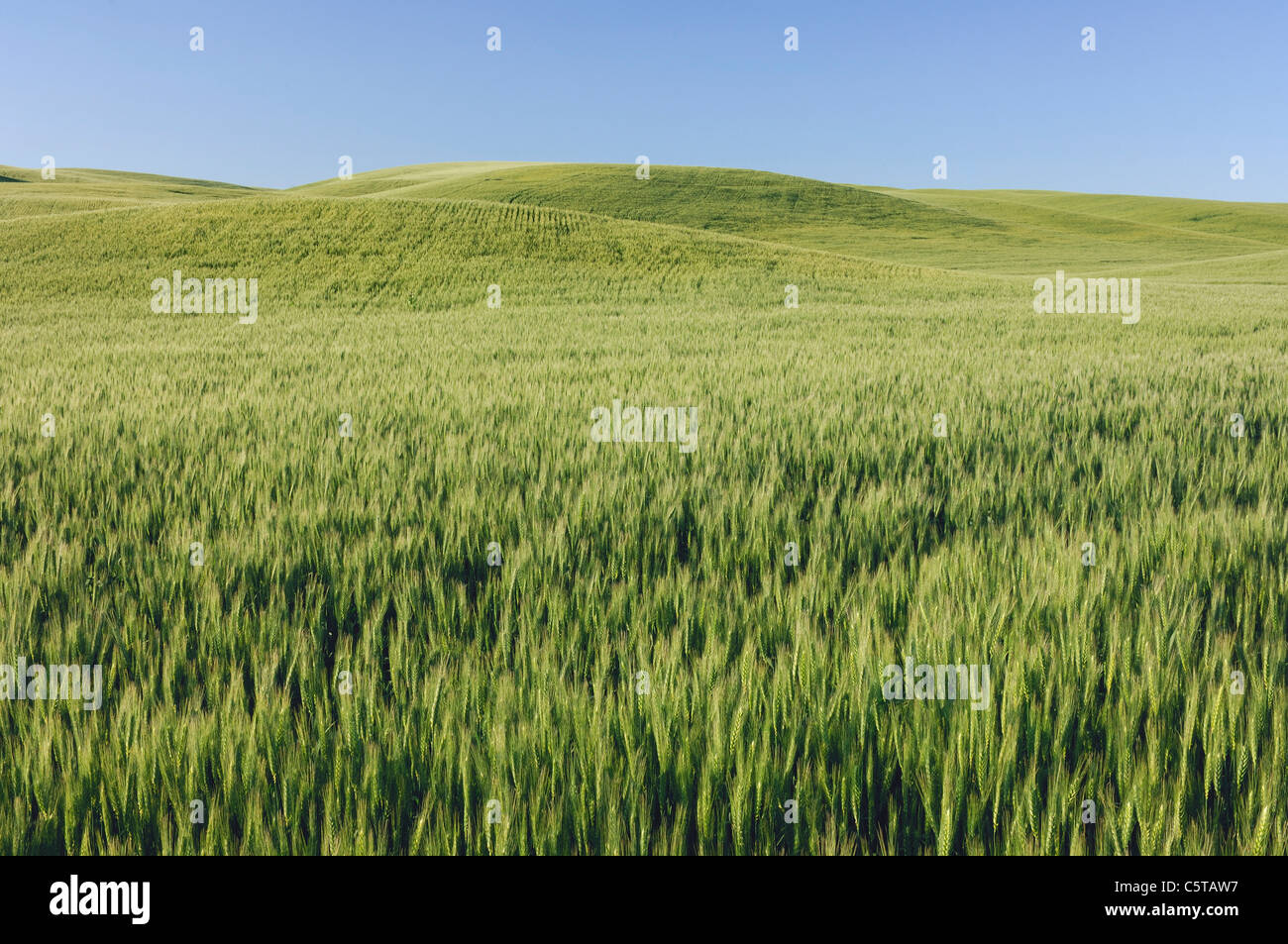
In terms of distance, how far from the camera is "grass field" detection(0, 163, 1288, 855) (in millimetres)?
1476

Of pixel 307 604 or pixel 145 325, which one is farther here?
pixel 145 325

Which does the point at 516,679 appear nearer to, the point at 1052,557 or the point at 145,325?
the point at 1052,557

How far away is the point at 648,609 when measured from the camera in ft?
7.55

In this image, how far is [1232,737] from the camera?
1578 millimetres

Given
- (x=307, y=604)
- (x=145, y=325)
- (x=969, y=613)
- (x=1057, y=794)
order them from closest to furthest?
(x=1057, y=794) → (x=969, y=613) → (x=307, y=604) → (x=145, y=325)

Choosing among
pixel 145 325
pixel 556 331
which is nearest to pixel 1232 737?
pixel 556 331

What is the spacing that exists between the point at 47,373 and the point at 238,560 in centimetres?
700

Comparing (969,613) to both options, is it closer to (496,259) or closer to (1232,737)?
(1232,737)

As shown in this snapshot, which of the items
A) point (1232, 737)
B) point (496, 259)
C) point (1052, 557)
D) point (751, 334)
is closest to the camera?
point (1232, 737)

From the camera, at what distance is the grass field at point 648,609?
148 centimetres

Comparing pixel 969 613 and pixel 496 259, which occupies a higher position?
pixel 496 259

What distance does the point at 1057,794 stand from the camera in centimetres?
146
